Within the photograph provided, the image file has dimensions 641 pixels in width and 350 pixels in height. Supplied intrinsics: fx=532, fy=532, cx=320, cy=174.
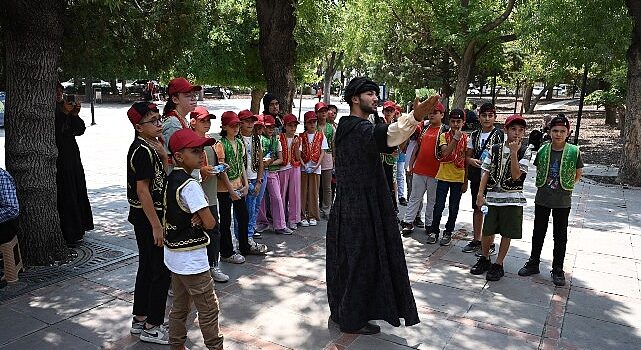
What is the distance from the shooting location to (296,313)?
4.71m

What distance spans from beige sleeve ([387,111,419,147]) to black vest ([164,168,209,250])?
4.53ft

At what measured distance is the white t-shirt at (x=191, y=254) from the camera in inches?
138

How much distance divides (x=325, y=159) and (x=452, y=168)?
6.56 feet

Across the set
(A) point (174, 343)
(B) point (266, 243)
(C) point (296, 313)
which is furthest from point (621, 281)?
(A) point (174, 343)

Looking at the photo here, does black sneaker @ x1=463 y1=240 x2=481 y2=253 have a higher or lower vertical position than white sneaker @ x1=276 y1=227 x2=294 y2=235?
higher

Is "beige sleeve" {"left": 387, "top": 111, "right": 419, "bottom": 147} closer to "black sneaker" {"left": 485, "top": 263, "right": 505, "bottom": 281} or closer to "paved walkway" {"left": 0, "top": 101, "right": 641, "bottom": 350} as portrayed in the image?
"paved walkway" {"left": 0, "top": 101, "right": 641, "bottom": 350}

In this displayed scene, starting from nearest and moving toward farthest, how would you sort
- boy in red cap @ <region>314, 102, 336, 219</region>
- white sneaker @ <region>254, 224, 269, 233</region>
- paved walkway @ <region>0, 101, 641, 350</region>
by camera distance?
paved walkway @ <region>0, 101, 641, 350</region> → white sneaker @ <region>254, 224, 269, 233</region> → boy in red cap @ <region>314, 102, 336, 219</region>

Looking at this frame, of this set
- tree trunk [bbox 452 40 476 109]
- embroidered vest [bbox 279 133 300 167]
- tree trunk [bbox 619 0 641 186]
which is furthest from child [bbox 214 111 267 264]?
tree trunk [bbox 452 40 476 109]

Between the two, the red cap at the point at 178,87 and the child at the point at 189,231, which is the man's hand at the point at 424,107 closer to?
the child at the point at 189,231

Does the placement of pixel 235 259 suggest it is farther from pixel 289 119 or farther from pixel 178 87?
pixel 178 87

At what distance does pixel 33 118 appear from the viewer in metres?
5.52

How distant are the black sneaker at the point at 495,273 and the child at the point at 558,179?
21.0 inches

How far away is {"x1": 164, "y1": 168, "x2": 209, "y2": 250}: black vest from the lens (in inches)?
140

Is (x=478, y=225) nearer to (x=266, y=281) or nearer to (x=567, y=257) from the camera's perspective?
(x=567, y=257)
